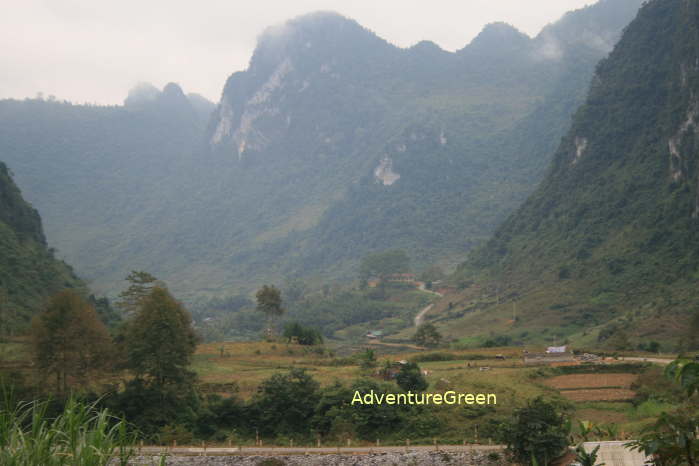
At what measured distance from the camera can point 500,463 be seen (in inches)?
928

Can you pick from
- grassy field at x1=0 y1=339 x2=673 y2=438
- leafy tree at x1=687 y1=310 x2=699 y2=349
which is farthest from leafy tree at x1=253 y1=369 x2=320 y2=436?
leafy tree at x1=687 y1=310 x2=699 y2=349

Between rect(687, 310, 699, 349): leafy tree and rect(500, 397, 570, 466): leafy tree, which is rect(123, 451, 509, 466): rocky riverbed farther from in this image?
rect(687, 310, 699, 349): leafy tree

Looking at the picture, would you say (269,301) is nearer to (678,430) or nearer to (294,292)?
(678,430)

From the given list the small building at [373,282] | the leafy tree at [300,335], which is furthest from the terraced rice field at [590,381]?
the small building at [373,282]

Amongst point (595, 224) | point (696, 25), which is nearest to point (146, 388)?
point (595, 224)

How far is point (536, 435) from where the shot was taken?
22.6 m

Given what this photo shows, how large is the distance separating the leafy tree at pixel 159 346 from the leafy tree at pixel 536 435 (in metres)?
16.9

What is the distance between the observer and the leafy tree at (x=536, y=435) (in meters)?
22.5

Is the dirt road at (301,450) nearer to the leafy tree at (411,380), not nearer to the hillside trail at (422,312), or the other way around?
the leafy tree at (411,380)

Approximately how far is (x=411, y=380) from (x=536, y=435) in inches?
448

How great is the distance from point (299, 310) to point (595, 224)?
149 ft

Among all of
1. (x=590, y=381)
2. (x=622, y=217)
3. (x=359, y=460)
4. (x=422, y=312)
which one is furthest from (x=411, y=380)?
(x=422, y=312)

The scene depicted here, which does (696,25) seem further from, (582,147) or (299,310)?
(299,310)

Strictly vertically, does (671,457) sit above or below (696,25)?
below
